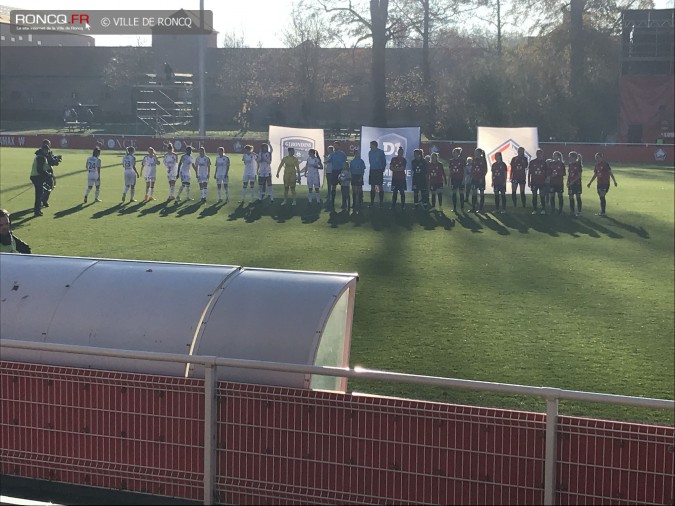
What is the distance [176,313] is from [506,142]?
23159 mm

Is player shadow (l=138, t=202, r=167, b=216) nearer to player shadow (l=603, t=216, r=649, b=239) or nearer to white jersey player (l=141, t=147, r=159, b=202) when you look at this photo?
white jersey player (l=141, t=147, r=159, b=202)

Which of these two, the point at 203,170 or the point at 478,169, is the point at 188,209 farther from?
the point at 478,169

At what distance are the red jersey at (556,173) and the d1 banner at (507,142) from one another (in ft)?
7.80

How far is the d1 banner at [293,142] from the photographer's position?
30.6 metres

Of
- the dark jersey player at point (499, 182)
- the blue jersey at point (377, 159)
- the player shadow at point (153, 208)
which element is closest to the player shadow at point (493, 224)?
the dark jersey player at point (499, 182)

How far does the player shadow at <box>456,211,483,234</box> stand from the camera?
23391mm

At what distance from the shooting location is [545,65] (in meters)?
58.5

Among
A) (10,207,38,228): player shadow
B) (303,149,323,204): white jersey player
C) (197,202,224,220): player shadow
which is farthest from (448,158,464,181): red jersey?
(10,207,38,228): player shadow

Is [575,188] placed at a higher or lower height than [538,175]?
lower

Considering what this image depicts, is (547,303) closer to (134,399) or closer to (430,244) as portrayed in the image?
(430,244)

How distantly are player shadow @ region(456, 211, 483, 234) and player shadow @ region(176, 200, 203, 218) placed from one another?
6957mm

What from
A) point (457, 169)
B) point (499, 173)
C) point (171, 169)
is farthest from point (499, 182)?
point (171, 169)

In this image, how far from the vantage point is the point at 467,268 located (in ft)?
59.5

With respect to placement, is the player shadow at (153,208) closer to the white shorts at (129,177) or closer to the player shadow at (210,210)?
the white shorts at (129,177)
